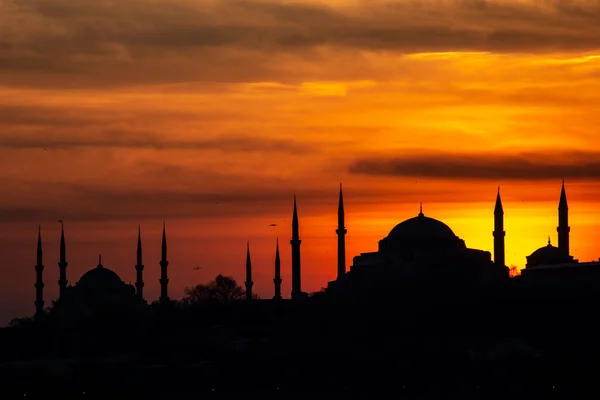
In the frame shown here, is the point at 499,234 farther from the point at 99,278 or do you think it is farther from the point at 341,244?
the point at 99,278

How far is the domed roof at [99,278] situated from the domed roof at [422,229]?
22265 millimetres

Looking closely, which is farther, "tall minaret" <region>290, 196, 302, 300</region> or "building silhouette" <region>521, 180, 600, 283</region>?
"tall minaret" <region>290, 196, 302, 300</region>

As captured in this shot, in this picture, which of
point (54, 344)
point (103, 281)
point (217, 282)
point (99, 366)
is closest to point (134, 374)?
point (99, 366)

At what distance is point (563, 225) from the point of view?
139 meters

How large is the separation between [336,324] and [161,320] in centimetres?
2084

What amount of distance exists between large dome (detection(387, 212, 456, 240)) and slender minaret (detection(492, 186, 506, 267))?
11.1ft

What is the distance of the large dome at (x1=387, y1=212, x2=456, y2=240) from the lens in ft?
431

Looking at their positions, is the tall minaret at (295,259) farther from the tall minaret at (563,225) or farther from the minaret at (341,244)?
the tall minaret at (563,225)

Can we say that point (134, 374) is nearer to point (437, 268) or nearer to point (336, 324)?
point (336, 324)

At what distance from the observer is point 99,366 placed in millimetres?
109688

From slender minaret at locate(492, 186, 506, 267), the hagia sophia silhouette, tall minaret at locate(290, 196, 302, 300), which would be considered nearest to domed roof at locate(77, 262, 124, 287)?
the hagia sophia silhouette

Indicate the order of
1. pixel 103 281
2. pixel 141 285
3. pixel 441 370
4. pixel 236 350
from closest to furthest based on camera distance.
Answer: pixel 441 370
pixel 236 350
pixel 103 281
pixel 141 285

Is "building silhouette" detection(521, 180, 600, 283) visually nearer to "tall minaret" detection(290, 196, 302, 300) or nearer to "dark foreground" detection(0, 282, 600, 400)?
"dark foreground" detection(0, 282, 600, 400)

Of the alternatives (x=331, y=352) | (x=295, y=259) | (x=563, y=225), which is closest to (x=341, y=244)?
(x=295, y=259)
